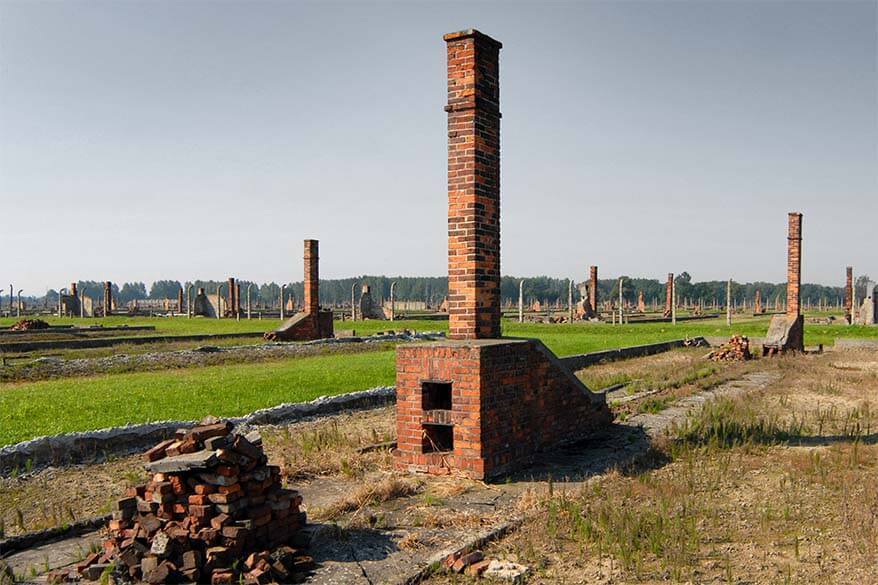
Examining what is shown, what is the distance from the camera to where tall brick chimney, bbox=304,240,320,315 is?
24.9m

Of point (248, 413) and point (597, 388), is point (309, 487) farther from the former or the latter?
point (597, 388)

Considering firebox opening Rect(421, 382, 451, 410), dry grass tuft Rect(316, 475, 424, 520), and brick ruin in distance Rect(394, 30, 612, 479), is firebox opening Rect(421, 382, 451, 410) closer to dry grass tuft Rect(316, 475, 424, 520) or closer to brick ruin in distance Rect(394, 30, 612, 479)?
brick ruin in distance Rect(394, 30, 612, 479)

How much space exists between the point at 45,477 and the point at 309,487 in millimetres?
2920

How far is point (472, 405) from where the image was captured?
7.28 meters

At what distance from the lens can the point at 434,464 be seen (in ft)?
24.7

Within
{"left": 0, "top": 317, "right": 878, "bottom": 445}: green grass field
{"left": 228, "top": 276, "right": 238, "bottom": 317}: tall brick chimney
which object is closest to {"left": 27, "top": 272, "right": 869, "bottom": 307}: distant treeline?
{"left": 228, "top": 276, "right": 238, "bottom": 317}: tall brick chimney

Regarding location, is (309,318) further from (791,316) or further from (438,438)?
(438,438)

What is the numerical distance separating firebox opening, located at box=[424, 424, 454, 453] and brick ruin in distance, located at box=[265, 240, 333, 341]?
17010 mm

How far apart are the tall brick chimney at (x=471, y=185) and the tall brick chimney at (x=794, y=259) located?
61.3 feet

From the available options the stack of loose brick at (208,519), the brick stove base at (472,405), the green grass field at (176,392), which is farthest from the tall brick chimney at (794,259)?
the stack of loose brick at (208,519)

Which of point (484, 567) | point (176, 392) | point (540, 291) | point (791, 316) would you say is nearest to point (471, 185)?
point (484, 567)

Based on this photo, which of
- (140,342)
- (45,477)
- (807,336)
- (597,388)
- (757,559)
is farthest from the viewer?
(807,336)

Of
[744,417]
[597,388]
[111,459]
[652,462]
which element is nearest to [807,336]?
[597,388]

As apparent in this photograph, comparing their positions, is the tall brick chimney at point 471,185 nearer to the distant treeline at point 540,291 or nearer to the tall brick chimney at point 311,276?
the tall brick chimney at point 311,276
